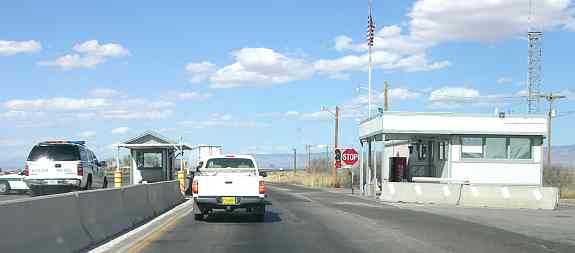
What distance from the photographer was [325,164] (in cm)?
8419

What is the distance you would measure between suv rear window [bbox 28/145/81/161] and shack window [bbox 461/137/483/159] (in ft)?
63.5

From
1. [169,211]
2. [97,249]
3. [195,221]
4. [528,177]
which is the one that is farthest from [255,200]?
[528,177]

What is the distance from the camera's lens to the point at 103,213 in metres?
12.7

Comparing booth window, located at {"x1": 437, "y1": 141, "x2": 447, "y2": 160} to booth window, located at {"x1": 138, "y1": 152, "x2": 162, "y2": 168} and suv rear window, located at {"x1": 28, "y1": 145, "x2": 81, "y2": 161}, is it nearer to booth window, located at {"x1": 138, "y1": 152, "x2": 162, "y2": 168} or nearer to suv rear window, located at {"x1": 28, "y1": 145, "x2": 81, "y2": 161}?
booth window, located at {"x1": 138, "y1": 152, "x2": 162, "y2": 168}

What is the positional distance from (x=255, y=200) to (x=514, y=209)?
43.1ft

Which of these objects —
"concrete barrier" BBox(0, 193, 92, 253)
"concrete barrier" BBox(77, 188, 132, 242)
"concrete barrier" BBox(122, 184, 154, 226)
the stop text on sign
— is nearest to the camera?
"concrete barrier" BBox(0, 193, 92, 253)

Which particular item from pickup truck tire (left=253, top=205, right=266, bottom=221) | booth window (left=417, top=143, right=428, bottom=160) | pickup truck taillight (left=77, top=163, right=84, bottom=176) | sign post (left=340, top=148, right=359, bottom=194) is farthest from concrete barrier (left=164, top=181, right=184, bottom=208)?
booth window (left=417, top=143, right=428, bottom=160)

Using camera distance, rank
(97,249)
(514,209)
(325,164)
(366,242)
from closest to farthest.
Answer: (97,249)
(366,242)
(514,209)
(325,164)

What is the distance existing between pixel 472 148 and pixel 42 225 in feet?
90.7

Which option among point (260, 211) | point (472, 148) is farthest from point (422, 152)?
point (260, 211)

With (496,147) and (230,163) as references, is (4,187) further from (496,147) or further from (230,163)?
(496,147)

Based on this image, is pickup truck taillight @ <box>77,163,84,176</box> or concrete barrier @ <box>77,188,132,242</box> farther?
pickup truck taillight @ <box>77,163,84,176</box>

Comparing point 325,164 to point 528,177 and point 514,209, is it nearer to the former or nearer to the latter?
point 528,177

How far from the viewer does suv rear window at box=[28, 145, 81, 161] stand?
22656mm
